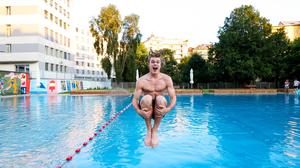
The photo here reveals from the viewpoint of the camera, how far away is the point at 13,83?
34781 mm

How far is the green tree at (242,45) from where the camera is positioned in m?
35.2

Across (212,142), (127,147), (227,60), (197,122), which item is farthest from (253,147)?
(227,60)

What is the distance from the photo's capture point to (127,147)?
729 centimetres

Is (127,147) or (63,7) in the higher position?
(63,7)

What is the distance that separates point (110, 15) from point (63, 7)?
12613 mm

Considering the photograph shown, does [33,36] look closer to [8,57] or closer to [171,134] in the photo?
[8,57]

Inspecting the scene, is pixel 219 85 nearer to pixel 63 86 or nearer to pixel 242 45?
pixel 242 45

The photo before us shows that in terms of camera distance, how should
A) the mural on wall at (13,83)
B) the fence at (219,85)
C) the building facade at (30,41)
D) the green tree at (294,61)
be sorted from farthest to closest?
1. the fence at (219,85)
2. the building facade at (30,41)
3. the green tree at (294,61)
4. the mural on wall at (13,83)

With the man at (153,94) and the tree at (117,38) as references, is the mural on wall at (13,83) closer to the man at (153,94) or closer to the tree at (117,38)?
the tree at (117,38)

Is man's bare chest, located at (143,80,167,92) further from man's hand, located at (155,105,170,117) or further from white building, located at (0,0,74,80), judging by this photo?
white building, located at (0,0,74,80)

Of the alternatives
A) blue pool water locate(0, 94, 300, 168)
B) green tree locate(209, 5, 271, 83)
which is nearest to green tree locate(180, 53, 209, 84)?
green tree locate(209, 5, 271, 83)

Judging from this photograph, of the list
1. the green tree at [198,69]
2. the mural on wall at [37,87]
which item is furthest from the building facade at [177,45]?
the mural on wall at [37,87]

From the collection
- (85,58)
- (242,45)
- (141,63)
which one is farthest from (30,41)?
(85,58)

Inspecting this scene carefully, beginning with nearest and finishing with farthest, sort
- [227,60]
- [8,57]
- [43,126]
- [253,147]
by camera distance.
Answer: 1. [253,147]
2. [43,126]
3. [227,60]
4. [8,57]
